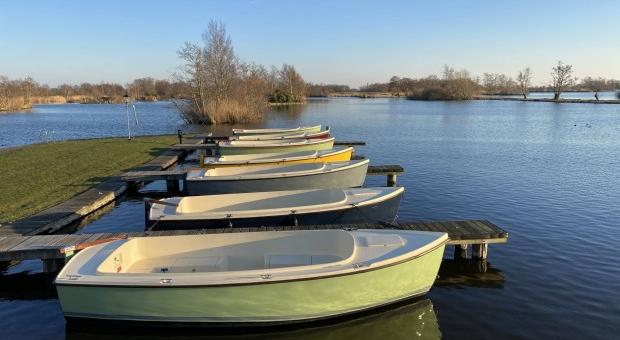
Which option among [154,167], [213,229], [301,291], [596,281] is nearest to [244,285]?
[301,291]

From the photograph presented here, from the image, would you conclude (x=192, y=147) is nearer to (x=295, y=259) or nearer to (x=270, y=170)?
(x=270, y=170)

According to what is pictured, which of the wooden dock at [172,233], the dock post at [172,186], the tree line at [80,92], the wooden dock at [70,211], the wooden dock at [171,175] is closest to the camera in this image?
the wooden dock at [172,233]

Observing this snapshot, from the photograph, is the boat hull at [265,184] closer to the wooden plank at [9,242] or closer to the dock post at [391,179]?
the dock post at [391,179]

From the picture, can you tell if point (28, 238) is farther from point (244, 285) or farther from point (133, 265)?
point (244, 285)

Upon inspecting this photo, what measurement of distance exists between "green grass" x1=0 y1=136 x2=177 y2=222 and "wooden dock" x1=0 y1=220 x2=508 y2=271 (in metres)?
2.64

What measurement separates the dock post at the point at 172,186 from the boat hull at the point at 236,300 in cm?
1065

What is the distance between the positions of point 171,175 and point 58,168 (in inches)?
199

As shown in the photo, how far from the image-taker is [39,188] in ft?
45.2

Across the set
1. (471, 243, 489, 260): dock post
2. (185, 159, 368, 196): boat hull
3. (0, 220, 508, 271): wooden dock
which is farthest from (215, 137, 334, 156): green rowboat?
(471, 243, 489, 260): dock post

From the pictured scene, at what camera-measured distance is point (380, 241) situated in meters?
7.18

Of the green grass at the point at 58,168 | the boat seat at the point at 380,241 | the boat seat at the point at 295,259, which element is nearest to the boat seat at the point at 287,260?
the boat seat at the point at 295,259

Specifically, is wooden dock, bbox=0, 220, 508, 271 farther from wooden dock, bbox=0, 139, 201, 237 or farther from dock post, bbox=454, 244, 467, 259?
wooden dock, bbox=0, 139, 201, 237

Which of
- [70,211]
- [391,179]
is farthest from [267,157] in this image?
[70,211]

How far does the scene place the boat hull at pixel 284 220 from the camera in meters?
9.17
